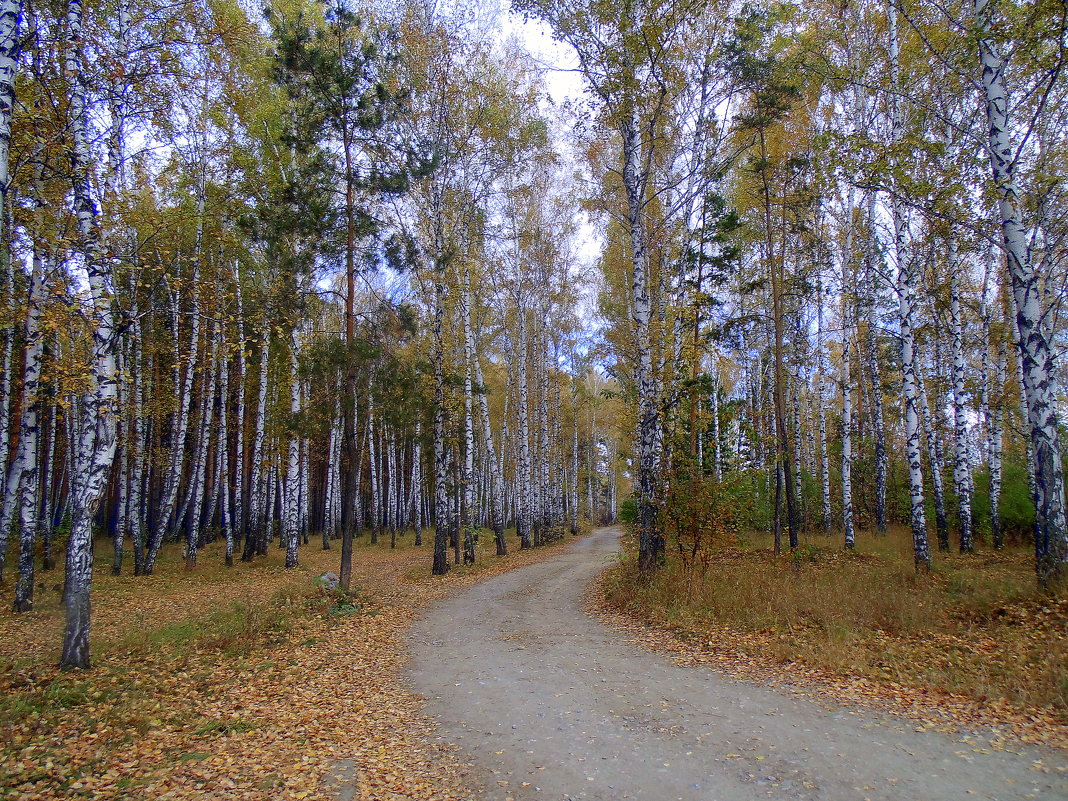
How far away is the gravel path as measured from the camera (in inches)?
154

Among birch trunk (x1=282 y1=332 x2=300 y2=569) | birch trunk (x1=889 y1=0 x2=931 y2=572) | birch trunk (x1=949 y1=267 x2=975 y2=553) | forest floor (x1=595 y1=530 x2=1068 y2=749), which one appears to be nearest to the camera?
forest floor (x1=595 y1=530 x2=1068 y2=749)

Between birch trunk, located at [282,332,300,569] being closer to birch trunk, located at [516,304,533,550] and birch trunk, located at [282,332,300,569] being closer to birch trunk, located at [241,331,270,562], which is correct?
birch trunk, located at [241,331,270,562]

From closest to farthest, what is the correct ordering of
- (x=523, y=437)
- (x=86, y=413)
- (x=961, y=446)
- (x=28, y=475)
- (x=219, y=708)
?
1. (x=219, y=708)
2. (x=86, y=413)
3. (x=28, y=475)
4. (x=961, y=446)
5. (x=523, y=437)

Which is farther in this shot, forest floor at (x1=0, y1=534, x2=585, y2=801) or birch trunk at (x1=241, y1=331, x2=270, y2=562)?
birch trunk at (x1=241, y1=331, x2=270, y2=562)

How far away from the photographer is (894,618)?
294 inches

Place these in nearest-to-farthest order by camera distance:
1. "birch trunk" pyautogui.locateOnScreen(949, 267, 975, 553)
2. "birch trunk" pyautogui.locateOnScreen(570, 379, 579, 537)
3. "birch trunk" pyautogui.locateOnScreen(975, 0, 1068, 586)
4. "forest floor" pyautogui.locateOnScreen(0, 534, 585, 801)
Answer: "forest floor" pyautogui.locateOnScreen(0, 534, 585, 801), "birch trunk" pyautogui.locateOnScreen(975, 0, 1068, 586), "birch trunk" pyautogui.locateOnScreen(949, 267, 975, 553), "birch trunk" pyautogui.locateOnScreen(570, 379, 579, 537)

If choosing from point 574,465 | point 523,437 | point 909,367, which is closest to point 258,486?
point 523,437

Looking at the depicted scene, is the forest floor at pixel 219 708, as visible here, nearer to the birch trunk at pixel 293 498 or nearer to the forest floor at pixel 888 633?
the forest floor at pixel 888 633

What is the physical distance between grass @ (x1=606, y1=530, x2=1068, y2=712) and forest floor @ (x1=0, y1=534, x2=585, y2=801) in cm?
481

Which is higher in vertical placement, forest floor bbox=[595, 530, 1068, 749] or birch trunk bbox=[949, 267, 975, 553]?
birch trunk bbox=[949, 267, 975, 553]

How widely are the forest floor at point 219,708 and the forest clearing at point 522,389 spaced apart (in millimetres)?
54

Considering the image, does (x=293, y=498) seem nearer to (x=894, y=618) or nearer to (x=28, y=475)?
(x=28, y=475)

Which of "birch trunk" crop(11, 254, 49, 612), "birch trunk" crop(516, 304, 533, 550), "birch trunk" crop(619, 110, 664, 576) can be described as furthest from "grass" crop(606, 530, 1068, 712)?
"birch trunk" crop(11, 254, 49, 612)

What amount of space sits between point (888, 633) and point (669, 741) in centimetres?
444
